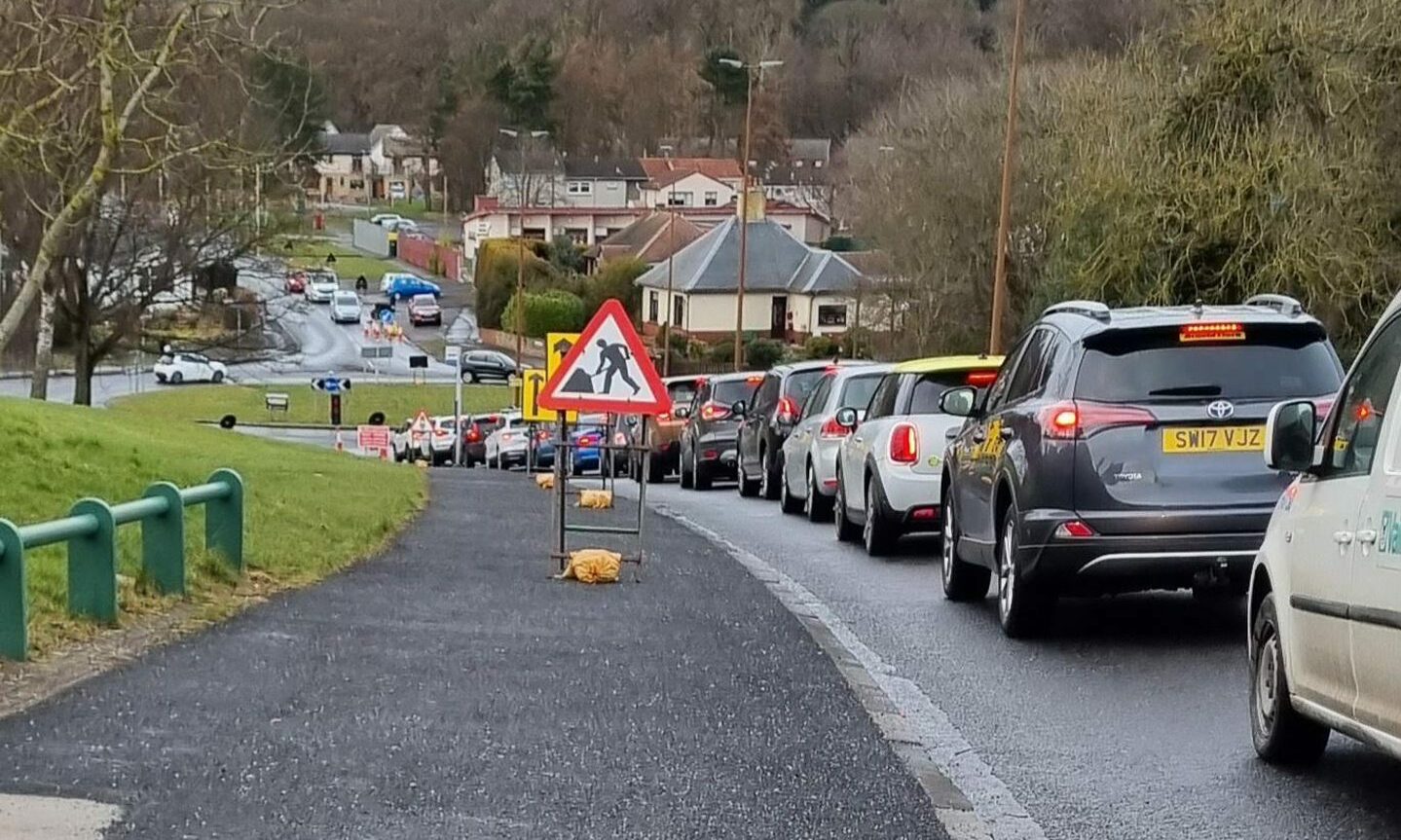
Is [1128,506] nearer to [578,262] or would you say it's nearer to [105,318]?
[105,318]

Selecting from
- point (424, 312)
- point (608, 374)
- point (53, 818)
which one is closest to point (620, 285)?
point (424, 312)

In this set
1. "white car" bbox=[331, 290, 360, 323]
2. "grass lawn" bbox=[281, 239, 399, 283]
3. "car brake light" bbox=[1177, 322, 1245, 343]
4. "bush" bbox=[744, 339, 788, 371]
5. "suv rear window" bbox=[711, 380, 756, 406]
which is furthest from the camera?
"grass lawn" bbox=[281, 239, 399, 283]

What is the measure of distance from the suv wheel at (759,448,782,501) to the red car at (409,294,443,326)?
237ft

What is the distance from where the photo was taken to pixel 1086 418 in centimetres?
1031

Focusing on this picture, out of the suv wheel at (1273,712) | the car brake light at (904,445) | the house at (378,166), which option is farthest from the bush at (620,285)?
the suv wheel at (1273,712)

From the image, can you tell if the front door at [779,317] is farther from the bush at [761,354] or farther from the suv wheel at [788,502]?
the suv wheel at [788,502]

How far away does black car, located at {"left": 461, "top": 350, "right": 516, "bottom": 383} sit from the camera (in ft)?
268

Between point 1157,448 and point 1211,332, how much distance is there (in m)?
0.73

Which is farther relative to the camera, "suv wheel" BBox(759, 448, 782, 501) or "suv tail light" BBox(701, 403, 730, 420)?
"suv tail light" BBox(701, 403, 730, 420)

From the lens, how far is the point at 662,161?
409 feet

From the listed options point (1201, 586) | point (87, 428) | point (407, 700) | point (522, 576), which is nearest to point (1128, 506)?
point (1201, 586)

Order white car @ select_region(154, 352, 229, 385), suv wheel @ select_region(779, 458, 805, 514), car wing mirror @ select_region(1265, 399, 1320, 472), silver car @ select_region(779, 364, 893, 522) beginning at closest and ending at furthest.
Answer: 1. car wing mirror @ select_region(1265, 399, 1320, 472)
2. silver car @ select_region(779, 364, 893, 522)
3. suv wheel @ select_region(779, 458, 805, 514)
4. white car @ select_region(154, 352, 229, 385)

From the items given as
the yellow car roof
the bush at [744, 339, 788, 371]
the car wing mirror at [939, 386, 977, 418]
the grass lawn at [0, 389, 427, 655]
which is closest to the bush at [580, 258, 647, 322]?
the bush at [744, 339, 788, 371]

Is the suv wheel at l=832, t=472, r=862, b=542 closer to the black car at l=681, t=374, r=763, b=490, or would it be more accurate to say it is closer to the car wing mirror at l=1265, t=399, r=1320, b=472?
the black car at l=681, t=374, r=763, b=490
